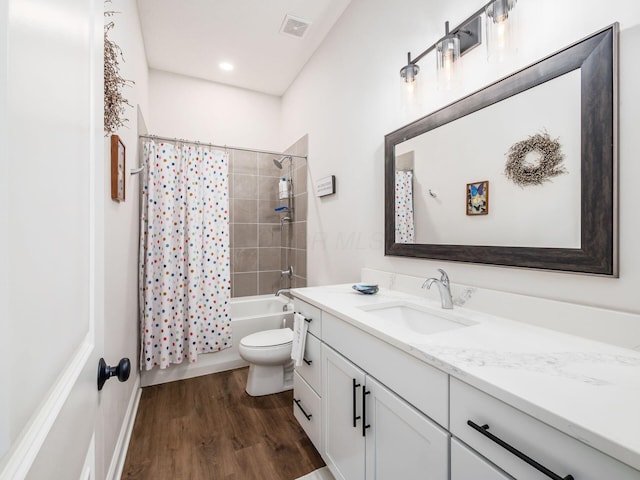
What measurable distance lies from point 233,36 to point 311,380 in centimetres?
262

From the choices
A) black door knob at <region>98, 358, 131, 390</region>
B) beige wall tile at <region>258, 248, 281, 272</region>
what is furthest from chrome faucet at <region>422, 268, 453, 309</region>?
beige wall tile at <region>258, 248, 281, 272</region>

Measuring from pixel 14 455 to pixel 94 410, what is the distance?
0.41 metres

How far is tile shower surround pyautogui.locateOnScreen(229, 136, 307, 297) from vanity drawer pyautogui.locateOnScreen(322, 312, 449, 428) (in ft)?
5.98

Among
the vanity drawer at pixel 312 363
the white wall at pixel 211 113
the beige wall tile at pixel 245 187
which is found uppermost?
the white wall at pixel 211 113

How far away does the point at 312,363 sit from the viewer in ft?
5.21

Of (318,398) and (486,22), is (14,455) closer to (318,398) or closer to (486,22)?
(318,398)

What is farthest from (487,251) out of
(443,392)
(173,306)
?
(173,306)

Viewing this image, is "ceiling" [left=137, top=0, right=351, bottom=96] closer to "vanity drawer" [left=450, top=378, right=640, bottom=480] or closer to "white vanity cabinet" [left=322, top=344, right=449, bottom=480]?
"white vanity cabinet" [left=322, top=344, right=449, bottom=480]

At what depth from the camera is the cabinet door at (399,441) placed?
32.9 inches

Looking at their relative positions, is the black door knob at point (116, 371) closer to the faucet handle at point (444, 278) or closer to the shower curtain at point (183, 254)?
the faucet handle at point (444, 278)

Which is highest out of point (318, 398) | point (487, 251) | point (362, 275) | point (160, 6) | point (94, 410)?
point (160, 6)

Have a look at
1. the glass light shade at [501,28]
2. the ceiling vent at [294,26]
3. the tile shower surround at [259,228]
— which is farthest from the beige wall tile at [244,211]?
the glass light shade at [501,28]

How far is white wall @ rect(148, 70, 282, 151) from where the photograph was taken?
299cm

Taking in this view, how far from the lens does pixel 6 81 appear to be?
0.94 ft
